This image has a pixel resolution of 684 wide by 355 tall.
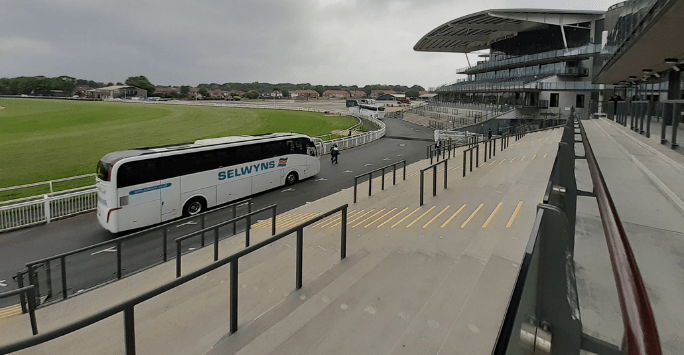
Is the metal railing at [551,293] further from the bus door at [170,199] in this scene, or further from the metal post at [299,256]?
the bus door at [170,199]

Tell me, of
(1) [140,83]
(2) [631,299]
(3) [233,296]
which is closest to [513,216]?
(3) [233,296]

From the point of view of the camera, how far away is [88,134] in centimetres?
4141

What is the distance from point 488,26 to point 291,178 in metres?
59.8

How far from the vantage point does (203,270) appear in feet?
11.1

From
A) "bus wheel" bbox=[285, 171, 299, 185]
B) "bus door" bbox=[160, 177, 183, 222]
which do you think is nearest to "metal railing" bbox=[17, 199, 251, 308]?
"bus door" bbox=[160, 177, 183, 222]

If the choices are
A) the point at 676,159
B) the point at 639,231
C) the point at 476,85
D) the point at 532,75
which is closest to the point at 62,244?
the point at 639,231

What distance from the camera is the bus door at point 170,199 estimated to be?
42.9ft

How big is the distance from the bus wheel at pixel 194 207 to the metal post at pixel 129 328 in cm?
1147

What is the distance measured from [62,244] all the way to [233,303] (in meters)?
10.8

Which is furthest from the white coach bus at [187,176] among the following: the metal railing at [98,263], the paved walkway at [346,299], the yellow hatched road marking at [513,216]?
the yellow hatched road marking at [513,216]

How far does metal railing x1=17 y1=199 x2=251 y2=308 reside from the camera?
7.40 m

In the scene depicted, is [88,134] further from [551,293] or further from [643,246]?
[551,293]

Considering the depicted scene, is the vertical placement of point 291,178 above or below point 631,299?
below

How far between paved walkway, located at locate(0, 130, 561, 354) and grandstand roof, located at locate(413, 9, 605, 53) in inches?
2371
